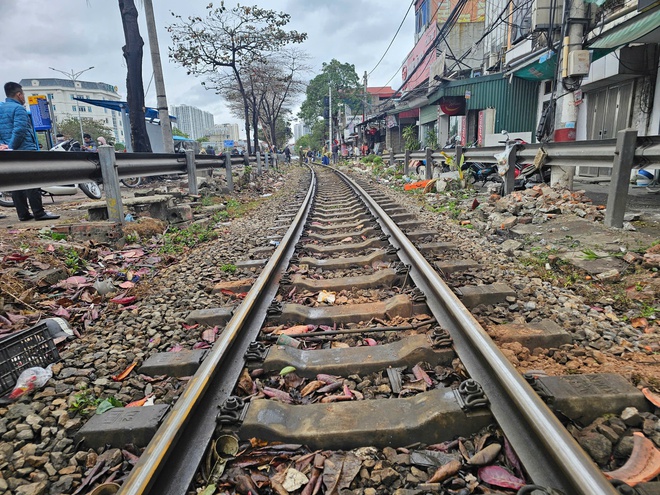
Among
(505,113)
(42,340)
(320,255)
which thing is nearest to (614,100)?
(505,113)

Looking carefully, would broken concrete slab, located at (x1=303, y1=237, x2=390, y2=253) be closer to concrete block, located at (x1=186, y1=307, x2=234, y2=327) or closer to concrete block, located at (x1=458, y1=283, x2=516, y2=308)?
concrete block, located at (x1=458, y1=283, x2=516, y2=308)

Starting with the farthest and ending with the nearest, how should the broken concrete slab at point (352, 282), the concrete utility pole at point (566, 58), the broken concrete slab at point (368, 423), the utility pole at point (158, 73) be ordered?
the utility pole at point (158, 73) → the concrete utility pole at point (566, 58) → the broken concrete slab at point (352, 282) → the broken concrete slab at point (368, 423)

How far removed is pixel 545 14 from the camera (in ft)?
33.8

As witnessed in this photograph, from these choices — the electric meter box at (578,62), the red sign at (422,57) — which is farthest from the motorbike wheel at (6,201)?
the red sign at (422,57)

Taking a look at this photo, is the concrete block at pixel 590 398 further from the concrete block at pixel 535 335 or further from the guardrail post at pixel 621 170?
the guardrail post at pixel 621 170

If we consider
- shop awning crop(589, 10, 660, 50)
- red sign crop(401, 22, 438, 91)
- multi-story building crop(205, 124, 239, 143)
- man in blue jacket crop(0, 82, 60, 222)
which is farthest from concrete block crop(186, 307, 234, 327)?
multi-story building crop(205, 124, 239, 143)

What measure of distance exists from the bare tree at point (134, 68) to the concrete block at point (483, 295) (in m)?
11.1

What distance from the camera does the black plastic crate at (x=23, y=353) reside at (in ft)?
6.80

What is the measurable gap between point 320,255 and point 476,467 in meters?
3.05

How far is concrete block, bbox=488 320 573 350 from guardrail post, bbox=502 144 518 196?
5.12m

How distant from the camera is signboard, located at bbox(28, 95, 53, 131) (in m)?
13.2

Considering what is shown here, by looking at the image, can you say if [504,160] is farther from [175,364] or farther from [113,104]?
[113,104]

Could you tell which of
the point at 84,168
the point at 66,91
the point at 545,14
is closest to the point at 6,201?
the point at 84,168

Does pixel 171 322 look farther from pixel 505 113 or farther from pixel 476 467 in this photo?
pixel 505 113
